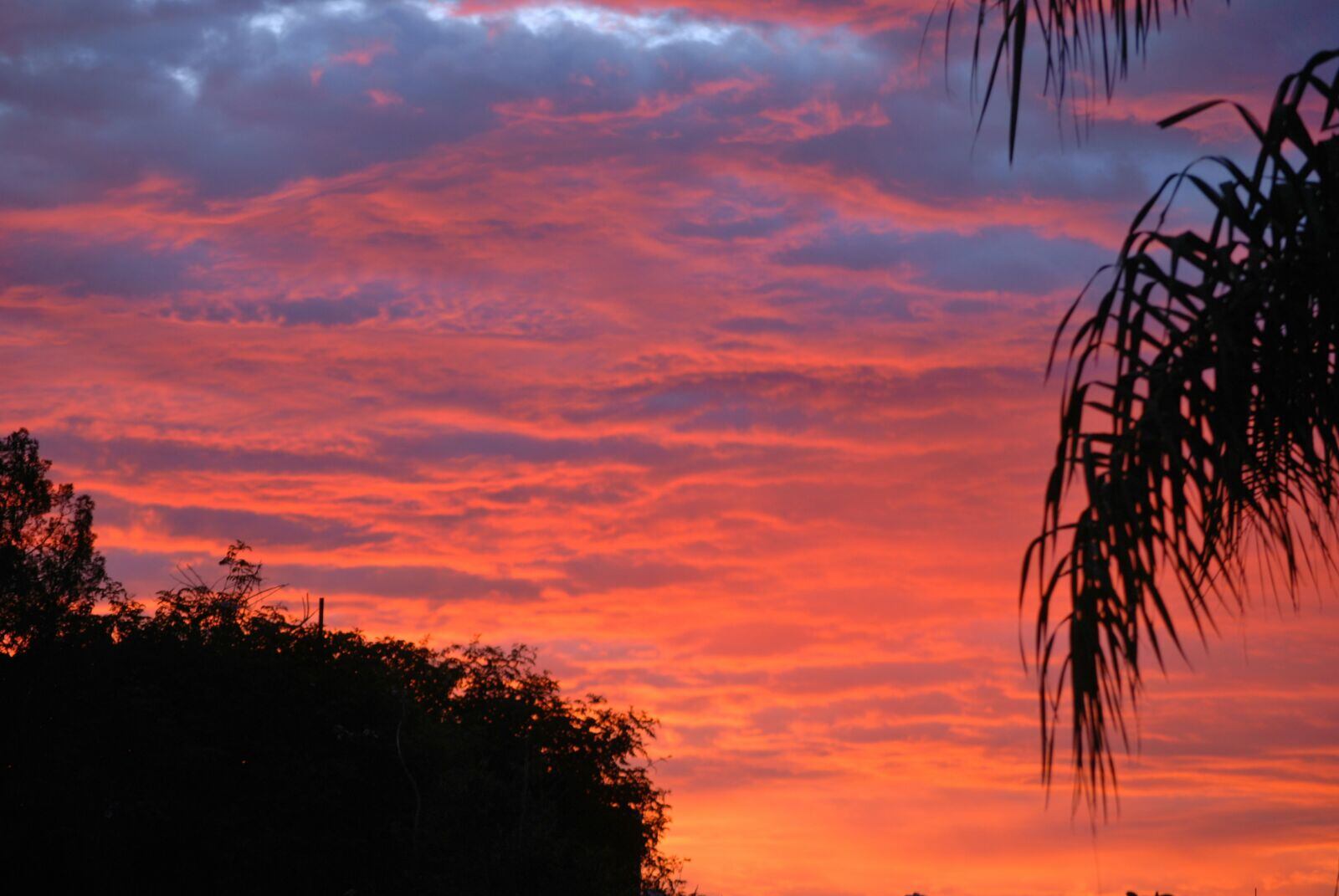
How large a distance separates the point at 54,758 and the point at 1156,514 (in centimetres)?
3103

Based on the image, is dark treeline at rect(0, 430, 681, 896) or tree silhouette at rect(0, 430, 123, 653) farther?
tree silhouette at rect(0, 430, 123, 653)

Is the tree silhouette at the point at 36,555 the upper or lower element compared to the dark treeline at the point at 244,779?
upper

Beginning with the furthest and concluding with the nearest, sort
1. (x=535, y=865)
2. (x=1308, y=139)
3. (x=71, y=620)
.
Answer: (x=71, y=620) < (x=535, y=865) < (x=1308, y=139)

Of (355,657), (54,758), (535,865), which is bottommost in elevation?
(535,865)

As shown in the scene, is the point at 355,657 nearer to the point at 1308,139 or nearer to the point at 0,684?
the point at 0,684

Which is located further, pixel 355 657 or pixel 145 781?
pixel 355 657

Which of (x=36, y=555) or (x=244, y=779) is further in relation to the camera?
(x=36, y=555)

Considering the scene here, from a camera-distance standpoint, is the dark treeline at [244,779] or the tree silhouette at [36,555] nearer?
the dark treeline at [244,779]

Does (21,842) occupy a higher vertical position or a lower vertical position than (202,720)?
lower

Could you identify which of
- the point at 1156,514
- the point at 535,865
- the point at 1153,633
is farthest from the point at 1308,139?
the point at 535,865

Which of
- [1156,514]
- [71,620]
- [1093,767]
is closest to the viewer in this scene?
[1093,767]

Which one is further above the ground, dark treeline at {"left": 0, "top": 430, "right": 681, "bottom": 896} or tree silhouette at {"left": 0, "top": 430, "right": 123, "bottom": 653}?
tree silhouette at {"left": 0, "top": 430, "right": 123, "bottom": 653}

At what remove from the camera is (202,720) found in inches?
1280

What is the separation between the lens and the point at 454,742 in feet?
113
